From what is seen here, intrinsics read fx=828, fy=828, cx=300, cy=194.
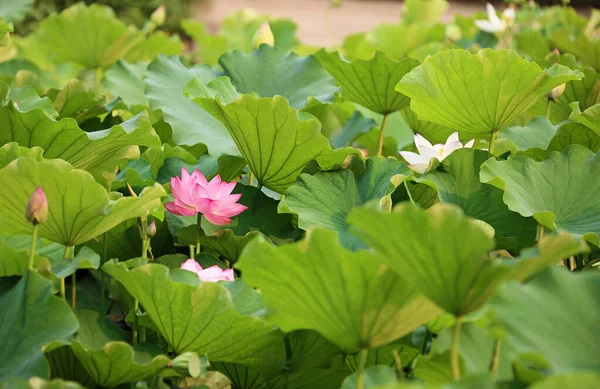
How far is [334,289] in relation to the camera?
0.71 m

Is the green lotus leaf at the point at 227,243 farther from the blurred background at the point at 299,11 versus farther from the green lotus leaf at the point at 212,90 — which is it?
the blurred background at the point at 299,11

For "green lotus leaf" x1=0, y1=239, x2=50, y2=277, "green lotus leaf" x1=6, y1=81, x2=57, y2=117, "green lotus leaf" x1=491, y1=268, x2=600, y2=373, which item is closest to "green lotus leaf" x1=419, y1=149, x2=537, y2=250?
"green lotus leaf" x1=491, y1=268, x2=600, y2=373

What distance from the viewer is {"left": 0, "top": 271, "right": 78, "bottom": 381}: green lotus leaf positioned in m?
0.77

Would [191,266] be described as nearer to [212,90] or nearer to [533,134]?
[212,90]

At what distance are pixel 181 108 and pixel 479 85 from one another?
496 mm

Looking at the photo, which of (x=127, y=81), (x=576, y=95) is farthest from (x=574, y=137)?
(x=127, y=81)

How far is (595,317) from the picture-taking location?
0.61 metres

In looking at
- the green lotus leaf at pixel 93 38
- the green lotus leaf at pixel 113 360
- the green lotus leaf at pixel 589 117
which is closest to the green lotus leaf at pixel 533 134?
the green lotus leaf at pixel 589 117

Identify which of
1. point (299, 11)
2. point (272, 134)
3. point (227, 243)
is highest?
point (272, 134)

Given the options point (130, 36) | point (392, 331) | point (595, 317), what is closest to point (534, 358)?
point (595, 317)

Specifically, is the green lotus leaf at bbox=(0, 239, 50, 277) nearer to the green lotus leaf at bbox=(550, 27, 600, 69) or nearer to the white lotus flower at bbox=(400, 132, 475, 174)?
the white lotus flower at bbox=(400, 132, 475, 174)

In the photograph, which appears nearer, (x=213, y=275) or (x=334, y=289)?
(x=334, y=289)

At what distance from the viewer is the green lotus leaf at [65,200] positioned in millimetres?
835

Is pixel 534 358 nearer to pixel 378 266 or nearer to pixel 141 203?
pixel 378 266
